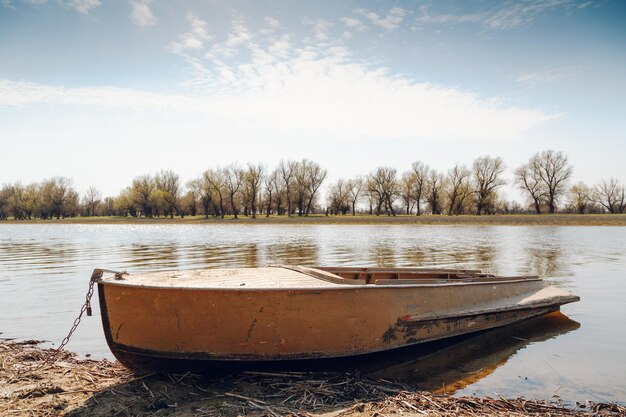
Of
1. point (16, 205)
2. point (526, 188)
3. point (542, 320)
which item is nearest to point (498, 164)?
point (526, 188)

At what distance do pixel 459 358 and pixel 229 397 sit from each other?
11.4 feet

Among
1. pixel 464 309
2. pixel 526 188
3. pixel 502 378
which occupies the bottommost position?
pixel 502 378

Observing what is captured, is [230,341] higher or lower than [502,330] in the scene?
higher

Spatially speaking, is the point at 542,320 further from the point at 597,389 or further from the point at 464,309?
the point at 597,389

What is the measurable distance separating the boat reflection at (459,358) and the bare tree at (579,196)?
80.7 meters

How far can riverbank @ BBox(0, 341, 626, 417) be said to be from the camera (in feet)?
13.5

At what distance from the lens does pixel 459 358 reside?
605 cm

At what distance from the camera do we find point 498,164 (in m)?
Result: 71.5

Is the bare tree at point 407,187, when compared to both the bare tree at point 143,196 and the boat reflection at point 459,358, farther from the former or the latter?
the boat reflection at point 459,358

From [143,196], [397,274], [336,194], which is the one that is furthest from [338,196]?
[397,274]

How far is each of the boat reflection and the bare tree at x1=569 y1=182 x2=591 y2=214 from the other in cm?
8070

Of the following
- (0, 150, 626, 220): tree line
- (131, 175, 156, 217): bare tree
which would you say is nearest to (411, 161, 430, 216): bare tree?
(0, 150, 626, 220): tree line

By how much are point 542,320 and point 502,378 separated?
11.4ft

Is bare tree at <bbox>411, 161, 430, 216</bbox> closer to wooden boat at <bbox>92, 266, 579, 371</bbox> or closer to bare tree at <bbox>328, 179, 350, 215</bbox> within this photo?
bare tree at <bbox>328, 179, 350, 215</bbox>
